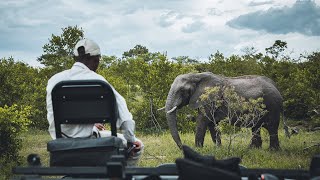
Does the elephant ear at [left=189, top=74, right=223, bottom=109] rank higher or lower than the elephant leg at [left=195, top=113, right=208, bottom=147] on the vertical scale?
higher

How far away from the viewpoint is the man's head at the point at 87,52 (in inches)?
166

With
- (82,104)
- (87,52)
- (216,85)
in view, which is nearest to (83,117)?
(82,104)

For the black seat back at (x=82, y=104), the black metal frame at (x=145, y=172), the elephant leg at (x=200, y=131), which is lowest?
the elephant leg at (x=200, y=131)

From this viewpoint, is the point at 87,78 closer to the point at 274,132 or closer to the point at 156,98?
the point at 274,132

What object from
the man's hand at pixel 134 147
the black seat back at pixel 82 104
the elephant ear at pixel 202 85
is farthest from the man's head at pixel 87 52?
the elephant ear at pixel 202 85

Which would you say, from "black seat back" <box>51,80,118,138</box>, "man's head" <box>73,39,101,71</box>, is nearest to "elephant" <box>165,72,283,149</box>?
"man's head" <box>73,39,101,71</box>

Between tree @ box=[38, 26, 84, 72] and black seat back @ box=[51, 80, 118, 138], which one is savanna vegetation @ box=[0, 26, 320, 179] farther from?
black seat back @ box=[51, 80, 118, 138]

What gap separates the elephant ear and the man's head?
29.0 ft

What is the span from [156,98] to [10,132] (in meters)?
8.51

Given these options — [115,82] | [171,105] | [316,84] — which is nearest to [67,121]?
[171,105]

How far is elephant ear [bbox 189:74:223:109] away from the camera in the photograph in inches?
516

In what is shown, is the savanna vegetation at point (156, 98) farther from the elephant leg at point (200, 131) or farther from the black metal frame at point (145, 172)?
the black metal frame at point (145, 172)

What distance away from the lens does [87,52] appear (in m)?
4.23

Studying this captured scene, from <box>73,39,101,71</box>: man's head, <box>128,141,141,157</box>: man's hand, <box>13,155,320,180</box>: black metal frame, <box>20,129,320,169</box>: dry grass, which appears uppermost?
<box>73,39,101,71</box>: man's head
